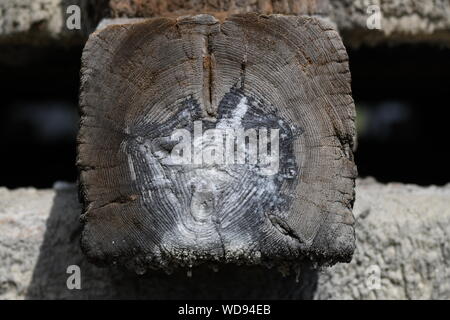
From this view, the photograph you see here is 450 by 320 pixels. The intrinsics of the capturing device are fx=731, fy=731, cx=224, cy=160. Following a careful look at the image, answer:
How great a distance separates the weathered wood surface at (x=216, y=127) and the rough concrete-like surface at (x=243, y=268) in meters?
0.28

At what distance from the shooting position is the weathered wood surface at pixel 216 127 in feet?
3.90

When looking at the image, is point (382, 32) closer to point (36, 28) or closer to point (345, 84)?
point (345, 84)

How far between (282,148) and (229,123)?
10 cm

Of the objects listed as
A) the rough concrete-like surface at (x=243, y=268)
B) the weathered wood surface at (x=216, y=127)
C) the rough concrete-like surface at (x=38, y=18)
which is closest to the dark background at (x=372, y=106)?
the rough concrete-like surface at (x=38, y=18)

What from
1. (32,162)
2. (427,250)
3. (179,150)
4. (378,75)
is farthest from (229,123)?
(32,162)

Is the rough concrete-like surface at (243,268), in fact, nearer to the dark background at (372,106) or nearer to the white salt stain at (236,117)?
the white salt stain at (236,117)

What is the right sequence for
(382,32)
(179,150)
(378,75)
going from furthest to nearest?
(378,75), (382,32), (179,150)

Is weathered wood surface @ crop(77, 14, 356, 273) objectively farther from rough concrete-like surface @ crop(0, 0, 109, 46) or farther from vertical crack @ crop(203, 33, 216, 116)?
rough concrete-like surface @ crop(0, 0, 109, 46)

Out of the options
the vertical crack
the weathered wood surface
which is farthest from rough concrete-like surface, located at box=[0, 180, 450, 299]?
the vertical crack

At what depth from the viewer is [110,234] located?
121cm

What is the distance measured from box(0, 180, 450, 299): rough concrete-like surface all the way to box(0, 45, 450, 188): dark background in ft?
1.55

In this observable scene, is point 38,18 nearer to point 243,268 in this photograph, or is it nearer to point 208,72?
point 208,72

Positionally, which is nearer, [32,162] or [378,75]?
[378,75]

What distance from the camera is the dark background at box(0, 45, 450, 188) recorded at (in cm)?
203
